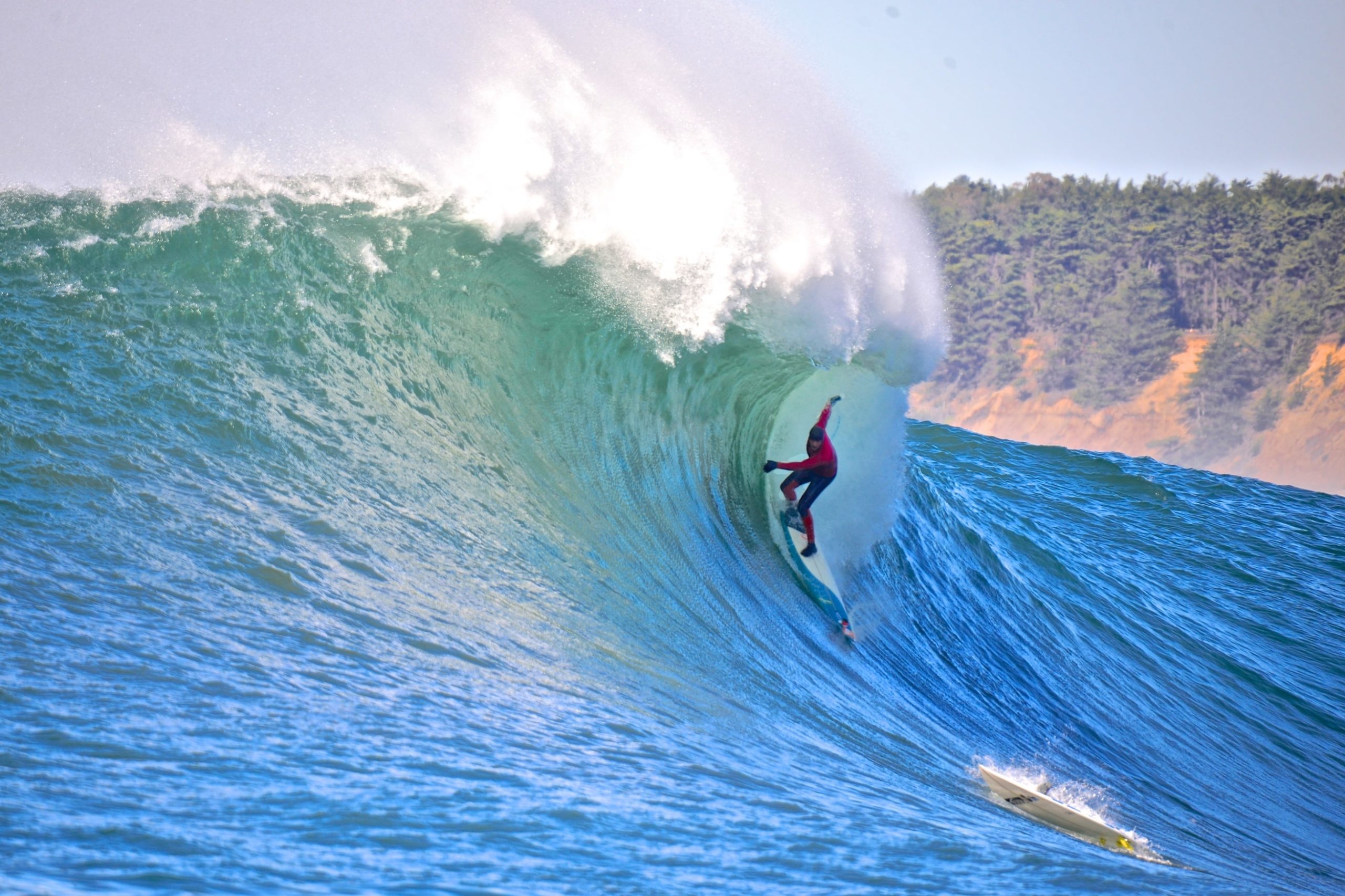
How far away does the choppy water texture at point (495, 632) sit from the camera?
323cm

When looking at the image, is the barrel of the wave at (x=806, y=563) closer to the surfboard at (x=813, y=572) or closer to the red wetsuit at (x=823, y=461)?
the surfboard at (x=813, y=572)

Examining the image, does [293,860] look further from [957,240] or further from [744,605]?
[957,240]

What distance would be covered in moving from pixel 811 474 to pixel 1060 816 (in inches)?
114

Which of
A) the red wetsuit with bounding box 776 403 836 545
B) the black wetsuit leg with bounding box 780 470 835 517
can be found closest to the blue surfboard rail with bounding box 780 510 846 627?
the red wetsuit with bounding box 776 403 836 545

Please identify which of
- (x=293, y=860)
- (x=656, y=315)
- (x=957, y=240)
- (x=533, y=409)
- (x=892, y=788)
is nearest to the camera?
(x=293, y=860)

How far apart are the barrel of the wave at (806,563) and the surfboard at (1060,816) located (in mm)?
1812

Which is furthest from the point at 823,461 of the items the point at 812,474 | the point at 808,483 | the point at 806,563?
the point at 806,563

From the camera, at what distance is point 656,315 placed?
8172 mm

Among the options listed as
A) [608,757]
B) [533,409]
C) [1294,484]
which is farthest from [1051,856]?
[1294,484]

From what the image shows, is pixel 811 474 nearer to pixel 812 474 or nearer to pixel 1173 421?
pixel 812 474

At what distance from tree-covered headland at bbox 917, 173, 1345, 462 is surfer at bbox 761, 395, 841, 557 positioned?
41585mm

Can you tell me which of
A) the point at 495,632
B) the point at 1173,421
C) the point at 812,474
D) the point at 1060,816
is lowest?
the point at 1060,816

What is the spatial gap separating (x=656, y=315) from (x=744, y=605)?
8.31 feet

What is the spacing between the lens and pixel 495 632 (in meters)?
4.86
